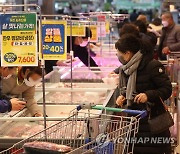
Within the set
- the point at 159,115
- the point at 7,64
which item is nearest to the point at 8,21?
the point at 7,64

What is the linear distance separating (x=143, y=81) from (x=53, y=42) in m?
0.98

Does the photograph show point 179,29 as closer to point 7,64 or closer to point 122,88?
point 122,88

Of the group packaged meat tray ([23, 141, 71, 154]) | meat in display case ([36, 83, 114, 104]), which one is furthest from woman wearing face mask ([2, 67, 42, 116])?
packaged meat tray ([23, 141, 71, 154])

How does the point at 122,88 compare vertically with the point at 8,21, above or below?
below

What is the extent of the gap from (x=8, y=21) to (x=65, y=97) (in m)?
2.18

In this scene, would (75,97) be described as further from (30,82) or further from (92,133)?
(92,133)

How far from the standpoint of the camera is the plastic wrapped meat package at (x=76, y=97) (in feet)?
19.2

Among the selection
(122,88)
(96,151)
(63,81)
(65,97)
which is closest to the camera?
(96,151)

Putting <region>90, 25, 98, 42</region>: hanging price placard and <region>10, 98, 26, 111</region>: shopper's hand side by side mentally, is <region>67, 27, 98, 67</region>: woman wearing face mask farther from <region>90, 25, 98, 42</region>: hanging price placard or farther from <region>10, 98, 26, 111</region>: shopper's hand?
<region>10, 98, 26, 111</region>: shopper's hand

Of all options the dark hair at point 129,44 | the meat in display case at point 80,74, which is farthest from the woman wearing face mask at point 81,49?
the dark hair at point 129,44

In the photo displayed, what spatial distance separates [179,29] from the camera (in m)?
9.95

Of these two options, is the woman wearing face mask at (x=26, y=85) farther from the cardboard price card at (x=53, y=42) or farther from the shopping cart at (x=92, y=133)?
the shopping cart at (x=92, y=133)

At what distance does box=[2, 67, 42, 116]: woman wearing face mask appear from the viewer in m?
4.87

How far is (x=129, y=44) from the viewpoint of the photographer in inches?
188
